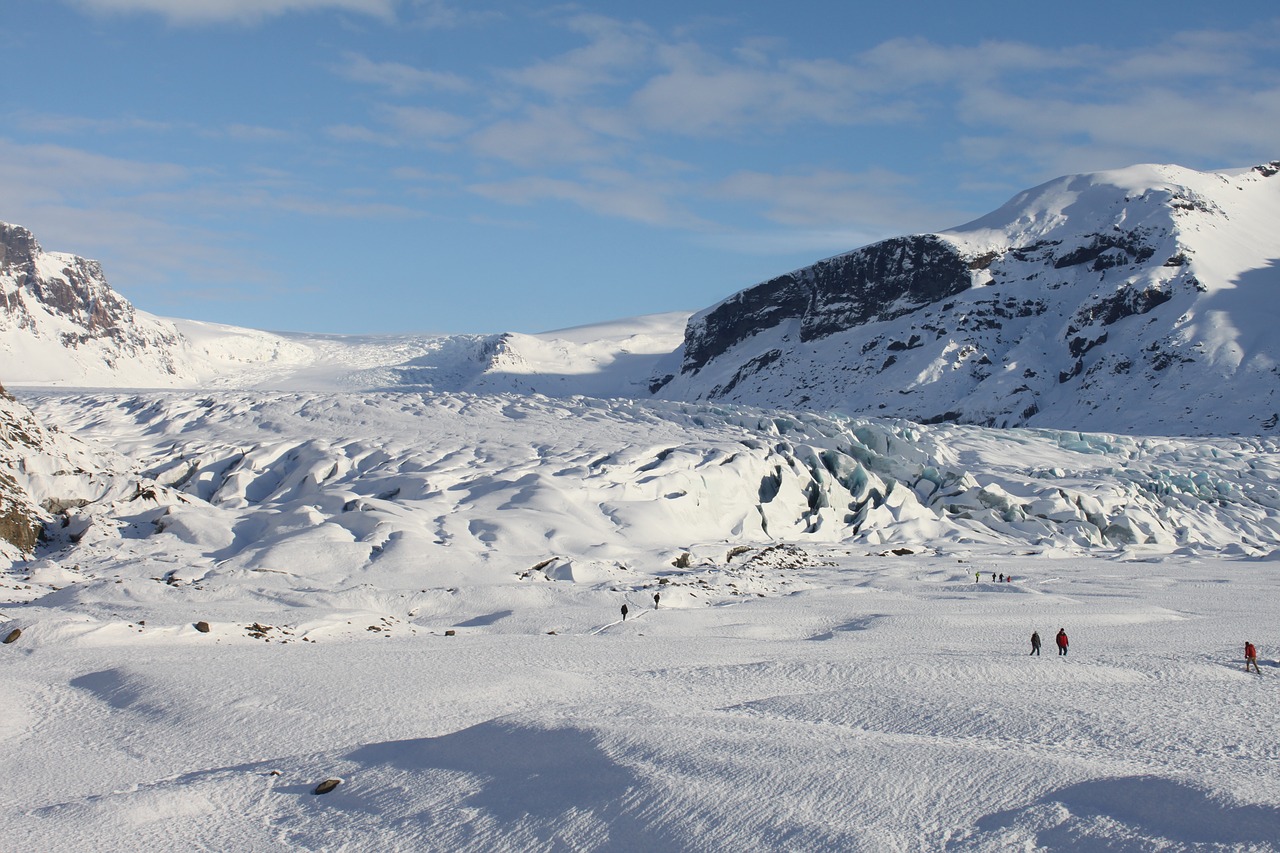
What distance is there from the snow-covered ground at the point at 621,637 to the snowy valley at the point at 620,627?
0.09 meters

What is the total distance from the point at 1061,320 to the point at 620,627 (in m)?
106

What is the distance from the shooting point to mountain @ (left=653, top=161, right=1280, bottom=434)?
96.4m

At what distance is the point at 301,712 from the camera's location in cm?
1485

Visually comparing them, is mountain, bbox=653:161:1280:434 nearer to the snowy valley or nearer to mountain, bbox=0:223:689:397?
the snowy valley

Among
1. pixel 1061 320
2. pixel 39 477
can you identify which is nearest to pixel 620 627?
pixel 39 477

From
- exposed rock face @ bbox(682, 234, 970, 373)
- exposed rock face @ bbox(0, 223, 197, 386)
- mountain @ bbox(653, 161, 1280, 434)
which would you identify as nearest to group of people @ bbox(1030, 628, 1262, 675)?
mountain @ bbox(653, 161, 1280, 434)

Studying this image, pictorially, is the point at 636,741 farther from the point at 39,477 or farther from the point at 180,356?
the point at 180,356

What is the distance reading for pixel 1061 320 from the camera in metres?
117

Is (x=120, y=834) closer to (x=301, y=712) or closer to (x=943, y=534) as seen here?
(x=301, y=712)

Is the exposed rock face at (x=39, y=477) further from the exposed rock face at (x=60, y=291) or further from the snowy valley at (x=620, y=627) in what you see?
the exposed rock face at (x=60, y=291)

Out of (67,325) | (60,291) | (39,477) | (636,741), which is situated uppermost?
(60,291)

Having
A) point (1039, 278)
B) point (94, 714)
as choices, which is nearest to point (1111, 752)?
point (94, 714)

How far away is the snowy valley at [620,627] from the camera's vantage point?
418 inches

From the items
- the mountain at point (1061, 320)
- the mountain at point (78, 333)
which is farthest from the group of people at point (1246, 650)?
the mountain at point (78, 333)
